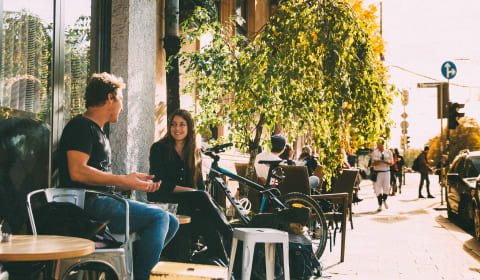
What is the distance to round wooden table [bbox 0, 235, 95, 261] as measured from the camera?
8.09 ft

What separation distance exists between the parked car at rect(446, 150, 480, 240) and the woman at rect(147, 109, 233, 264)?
608cm

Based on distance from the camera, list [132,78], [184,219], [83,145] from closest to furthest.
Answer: [83,145]
[184,219]
[132,78]

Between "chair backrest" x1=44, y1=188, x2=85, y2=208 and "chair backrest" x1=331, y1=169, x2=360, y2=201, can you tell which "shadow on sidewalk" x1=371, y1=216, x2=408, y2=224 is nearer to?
"chair backrest" x1=331, y1=169, x2=360, y2=201

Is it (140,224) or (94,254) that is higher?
(140,224)

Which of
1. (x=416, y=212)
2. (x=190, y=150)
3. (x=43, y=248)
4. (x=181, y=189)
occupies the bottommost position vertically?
(x=416, y=212)

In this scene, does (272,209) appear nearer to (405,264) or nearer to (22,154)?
(405,264)

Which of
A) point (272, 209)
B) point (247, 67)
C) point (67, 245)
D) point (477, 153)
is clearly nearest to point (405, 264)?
point (272, 209)

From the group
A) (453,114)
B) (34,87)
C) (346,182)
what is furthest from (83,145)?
(453,114)

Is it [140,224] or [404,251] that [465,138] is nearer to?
[404,251]

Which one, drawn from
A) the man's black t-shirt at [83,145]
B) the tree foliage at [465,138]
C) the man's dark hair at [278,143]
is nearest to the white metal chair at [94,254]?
the man's black t-shirt at [83,145]

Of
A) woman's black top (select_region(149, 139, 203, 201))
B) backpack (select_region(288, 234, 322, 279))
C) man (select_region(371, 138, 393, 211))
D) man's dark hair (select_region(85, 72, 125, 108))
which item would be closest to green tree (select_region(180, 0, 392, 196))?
→ backpack (select_region(288, 234, 322, 279))

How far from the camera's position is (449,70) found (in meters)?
15.6

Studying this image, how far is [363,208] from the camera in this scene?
48.6ft

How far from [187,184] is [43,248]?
243 cm
